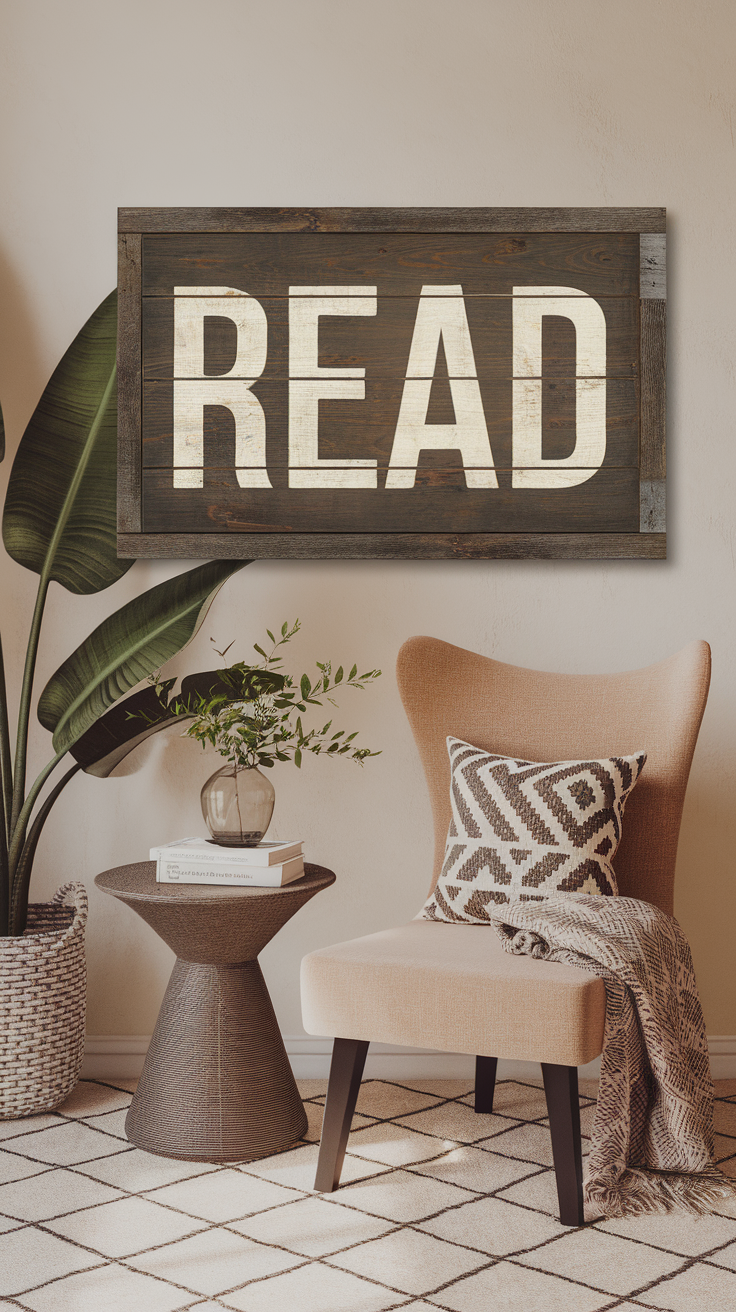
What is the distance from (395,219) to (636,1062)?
1862 mm

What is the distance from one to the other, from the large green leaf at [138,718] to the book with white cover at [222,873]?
12.9 inches

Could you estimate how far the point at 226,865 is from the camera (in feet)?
6.51

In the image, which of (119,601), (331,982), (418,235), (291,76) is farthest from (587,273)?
(331,982)

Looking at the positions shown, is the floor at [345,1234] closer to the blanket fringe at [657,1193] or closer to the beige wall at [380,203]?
the blanket fringe at [657,1193]

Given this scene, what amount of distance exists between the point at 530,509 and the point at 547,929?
1.05 meters

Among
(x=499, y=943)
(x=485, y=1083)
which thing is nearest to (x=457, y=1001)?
(x=499, y=943)

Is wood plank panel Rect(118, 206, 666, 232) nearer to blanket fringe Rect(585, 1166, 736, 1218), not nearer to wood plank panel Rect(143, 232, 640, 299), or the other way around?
wood plank panel Rect(143, 232, 640, 299)

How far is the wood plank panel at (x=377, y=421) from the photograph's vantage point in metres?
2.49

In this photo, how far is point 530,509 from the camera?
2490 mm

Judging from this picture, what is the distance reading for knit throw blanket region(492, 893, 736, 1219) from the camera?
1779 mm

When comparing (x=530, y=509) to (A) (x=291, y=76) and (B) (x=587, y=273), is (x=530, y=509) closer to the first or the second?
(B) (x=587, y=273)

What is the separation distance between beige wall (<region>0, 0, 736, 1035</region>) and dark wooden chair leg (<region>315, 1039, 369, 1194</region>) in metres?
0.67

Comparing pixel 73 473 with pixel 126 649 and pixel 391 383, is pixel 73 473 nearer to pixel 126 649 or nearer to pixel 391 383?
pixel 126 649

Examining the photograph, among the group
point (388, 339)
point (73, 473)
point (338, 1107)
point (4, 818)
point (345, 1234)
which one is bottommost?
point (345, 1234)
